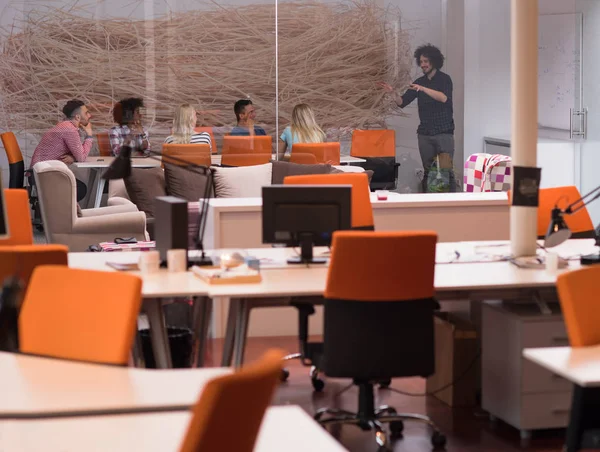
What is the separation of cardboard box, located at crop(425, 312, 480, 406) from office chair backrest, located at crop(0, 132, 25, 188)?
5.68 metres

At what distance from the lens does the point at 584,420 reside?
146 inches

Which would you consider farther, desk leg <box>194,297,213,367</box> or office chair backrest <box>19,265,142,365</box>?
desk leg <box>194,297,213,367</box>

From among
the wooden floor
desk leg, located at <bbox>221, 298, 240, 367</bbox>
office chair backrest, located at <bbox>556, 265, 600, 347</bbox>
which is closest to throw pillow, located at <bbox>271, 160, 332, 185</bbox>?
the wooden floor

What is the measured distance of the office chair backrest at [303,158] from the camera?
34.6 feet

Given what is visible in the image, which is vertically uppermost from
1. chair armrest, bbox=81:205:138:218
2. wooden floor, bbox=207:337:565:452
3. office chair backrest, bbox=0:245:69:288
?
office chair backrest, bbox=0:245:69:288

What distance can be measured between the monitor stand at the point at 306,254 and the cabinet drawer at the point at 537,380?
122cm

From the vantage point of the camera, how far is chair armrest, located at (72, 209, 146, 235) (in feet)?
29.1

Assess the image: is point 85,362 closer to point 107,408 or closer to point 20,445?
point 107,408

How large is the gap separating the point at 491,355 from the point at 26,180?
6.25m

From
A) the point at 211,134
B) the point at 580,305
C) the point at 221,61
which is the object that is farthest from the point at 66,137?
the point at 580,305

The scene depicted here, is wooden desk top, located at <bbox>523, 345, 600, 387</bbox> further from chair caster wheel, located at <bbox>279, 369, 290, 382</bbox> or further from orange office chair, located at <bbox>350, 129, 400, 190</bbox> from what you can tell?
orange office chair, located at <bbox>350, 129, 400, 190</bbox>

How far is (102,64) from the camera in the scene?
10.2 m

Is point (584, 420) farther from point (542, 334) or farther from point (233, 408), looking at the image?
point (233, 408)

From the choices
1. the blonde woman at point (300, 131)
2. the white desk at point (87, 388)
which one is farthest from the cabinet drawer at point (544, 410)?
the blonde woman at point (300, 131)
